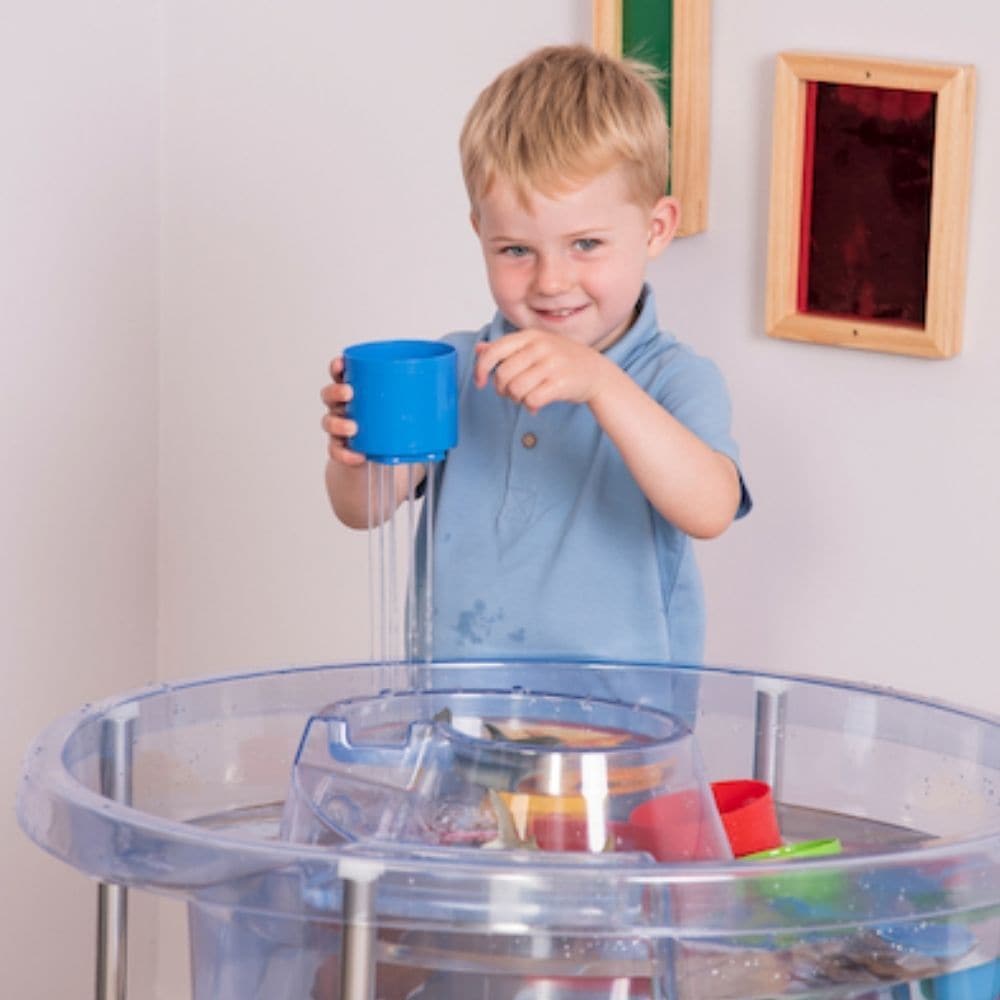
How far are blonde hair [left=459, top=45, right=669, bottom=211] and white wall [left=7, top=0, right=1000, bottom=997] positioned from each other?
8.1 inches

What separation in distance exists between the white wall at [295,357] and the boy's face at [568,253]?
24cm

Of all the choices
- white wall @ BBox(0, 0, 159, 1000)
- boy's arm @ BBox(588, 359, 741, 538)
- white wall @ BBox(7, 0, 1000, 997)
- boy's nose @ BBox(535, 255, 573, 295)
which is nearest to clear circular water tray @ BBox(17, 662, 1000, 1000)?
boy's arm @ BBox(588, 359, 741, 538)

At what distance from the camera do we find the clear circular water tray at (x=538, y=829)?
76 centimetres

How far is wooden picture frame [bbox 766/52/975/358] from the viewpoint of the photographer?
1352 mm

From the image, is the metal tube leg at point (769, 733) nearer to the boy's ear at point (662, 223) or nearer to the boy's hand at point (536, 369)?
the boy's hand at point (536, 369)

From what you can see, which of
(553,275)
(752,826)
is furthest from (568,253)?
(752,826)

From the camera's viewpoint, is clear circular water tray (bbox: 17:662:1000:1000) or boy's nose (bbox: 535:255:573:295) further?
boy's nose (bbox: 535:255:573:295)

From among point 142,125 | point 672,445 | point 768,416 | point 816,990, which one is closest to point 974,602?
point 768,416

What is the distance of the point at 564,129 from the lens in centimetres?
123

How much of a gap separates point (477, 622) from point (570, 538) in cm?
8

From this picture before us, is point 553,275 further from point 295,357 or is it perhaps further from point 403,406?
point 295,357

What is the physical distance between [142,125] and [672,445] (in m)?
0.79

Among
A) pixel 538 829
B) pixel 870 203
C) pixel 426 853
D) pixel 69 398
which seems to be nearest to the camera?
pixel 426 853

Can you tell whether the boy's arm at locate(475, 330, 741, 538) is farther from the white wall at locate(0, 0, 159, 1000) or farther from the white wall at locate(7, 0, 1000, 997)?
the white wall at locate(0, 0, 159, 1000)
